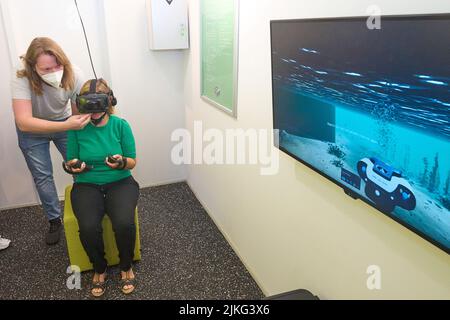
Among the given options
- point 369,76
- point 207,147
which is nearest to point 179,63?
point 207,147

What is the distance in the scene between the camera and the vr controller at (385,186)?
38.8 inches

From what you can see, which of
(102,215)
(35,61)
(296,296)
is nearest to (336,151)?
(296,296)

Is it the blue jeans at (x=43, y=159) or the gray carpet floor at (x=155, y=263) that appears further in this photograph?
the blue jeans at (x=43, y=159)

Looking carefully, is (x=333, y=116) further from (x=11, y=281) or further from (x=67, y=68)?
(x=11, y=281)

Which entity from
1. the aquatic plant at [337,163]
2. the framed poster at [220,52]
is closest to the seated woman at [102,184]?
the framed poster at [220,52]

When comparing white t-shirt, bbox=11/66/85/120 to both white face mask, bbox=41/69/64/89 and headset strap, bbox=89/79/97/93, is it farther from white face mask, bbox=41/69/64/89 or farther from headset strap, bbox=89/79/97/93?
headset strap, bbox=89/79/97/93

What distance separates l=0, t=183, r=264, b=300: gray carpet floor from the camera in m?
2.20

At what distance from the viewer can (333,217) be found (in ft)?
4.84

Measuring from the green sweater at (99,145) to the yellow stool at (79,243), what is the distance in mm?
244

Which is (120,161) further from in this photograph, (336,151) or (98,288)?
(336,151)

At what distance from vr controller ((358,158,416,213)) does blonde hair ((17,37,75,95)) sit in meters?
1.96

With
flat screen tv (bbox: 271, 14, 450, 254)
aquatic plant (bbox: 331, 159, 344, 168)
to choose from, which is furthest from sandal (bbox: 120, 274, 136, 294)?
aquatic plant (bbox: 331, 159, 344, 168)

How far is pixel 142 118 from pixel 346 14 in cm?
243

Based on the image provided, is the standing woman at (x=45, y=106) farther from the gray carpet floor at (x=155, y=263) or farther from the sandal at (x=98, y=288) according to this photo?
the sandal at (x=98, y=288)
